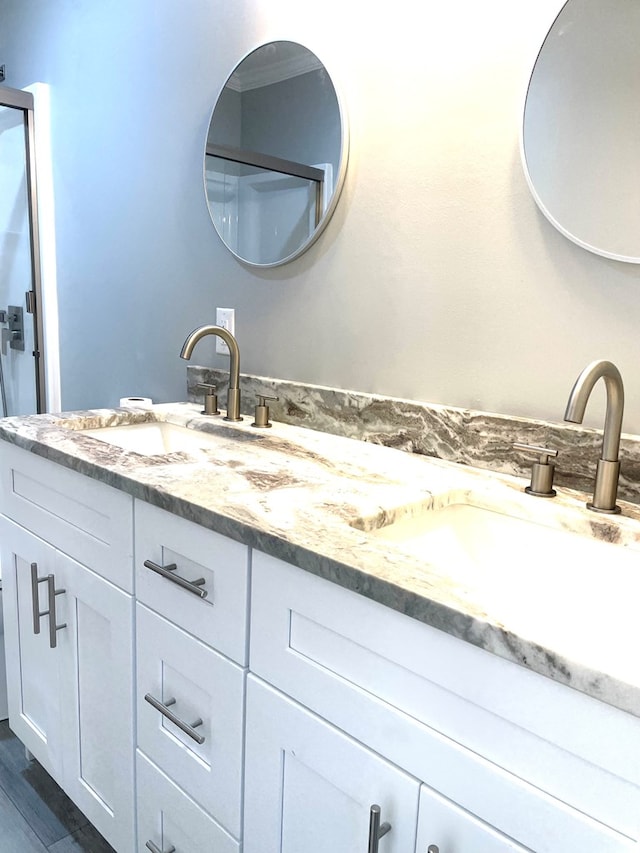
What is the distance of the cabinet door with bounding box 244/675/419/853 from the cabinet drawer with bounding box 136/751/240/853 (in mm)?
81

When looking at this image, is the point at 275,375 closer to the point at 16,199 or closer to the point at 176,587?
the point at 176,587

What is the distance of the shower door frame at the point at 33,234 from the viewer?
7.84 ft

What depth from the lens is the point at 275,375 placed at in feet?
5.39

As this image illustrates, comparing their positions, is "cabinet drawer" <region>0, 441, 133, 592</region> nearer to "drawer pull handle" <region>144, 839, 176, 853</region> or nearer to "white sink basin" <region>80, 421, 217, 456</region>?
"white sink basin" <region>80, 421, 217, 456</region>

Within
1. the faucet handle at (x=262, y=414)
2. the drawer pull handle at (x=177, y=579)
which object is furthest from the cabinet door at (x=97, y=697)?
the faucet handle at (x=262, y=414)

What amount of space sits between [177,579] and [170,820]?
1.45ft

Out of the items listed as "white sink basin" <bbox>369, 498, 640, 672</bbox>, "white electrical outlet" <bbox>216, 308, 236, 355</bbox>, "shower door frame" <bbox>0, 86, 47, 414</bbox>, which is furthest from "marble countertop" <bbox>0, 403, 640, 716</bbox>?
"shower door frame" <bbox>0, 86, 47, 414</bbox>

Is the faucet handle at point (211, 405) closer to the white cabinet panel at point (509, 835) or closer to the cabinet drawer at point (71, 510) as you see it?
the cabinet drawer at point (71, 510)

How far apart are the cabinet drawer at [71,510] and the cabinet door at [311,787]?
1.20ft

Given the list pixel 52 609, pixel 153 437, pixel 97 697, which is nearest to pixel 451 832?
pixel 97 697

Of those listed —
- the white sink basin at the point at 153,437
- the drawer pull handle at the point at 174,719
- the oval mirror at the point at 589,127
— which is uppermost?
the oval mirror at the point at 589,127

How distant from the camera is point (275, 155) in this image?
5.16ft

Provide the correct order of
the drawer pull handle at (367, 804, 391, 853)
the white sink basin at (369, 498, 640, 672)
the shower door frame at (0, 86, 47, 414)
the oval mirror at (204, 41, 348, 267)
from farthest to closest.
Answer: the shower door frame at (0, 86, 47, 414) < the oval mirror at (204, 41, 348, 267) < the white sink basin at (369, 498, 640, 672) < the drawer pull handle at (367, 804, 391, 853)

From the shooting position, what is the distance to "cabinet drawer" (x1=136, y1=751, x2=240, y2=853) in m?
1.01
